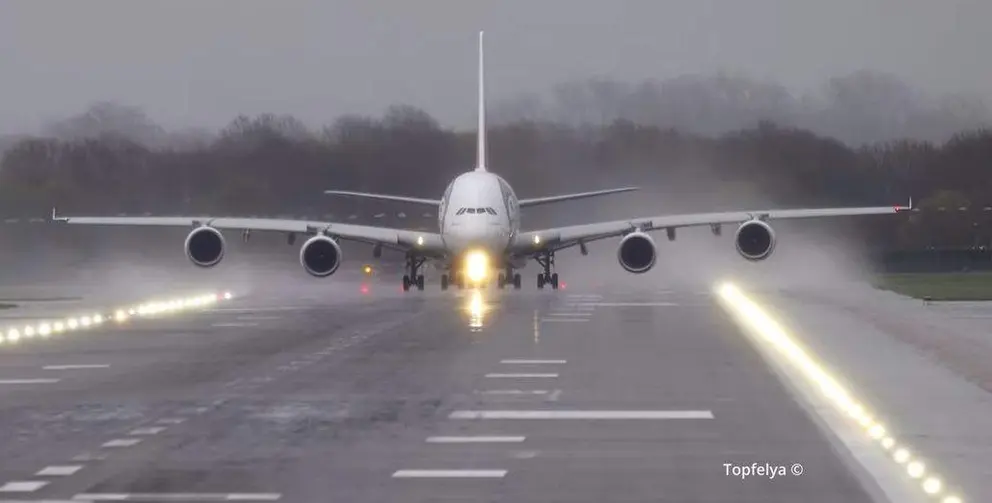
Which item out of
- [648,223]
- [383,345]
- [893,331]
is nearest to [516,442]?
[383,345]

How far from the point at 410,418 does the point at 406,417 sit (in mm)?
106

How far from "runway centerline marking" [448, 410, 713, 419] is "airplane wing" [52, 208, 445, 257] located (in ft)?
97.4

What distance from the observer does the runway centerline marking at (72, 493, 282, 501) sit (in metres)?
13.6

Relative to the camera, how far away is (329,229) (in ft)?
166

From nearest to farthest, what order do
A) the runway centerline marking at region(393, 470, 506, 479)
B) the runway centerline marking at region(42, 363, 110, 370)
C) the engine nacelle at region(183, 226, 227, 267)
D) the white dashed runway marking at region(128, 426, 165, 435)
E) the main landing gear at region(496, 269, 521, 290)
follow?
the runway centerline marking at region(393, 470, 506, 479) → the white dashed runway marking at region(128, 426, 165, 435) → the runway centerline marking at region(42, 363, 110, 370) → the engine nacelle at region(183, 226, 227, 267) → the main landing gear at region(496, 269, 521, 290)

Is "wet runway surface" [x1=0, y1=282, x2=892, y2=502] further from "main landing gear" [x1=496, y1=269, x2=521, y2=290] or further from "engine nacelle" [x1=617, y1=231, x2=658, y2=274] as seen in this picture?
"main landing gear" [x1=496, y1=269, x2=521, y2=290]

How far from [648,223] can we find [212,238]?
41.7 ft

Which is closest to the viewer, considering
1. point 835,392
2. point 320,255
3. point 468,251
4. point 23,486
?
point 23,486

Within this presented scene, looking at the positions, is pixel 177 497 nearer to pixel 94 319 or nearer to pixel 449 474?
pixel 449 474

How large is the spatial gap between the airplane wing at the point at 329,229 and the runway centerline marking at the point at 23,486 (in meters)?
35.1

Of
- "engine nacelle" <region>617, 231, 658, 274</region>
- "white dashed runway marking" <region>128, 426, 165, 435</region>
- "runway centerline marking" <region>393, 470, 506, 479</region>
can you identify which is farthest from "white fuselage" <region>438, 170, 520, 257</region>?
"runway centerline marking" <region>393, 470, 506, 479</region>

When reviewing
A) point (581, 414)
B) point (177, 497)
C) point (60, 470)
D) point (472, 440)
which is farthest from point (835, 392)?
point (177, 497)

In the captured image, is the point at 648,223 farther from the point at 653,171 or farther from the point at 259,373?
the point at 259,373

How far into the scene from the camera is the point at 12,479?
14688 mm
